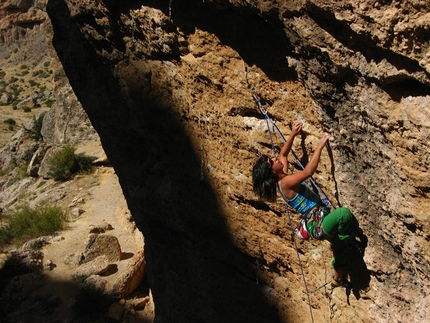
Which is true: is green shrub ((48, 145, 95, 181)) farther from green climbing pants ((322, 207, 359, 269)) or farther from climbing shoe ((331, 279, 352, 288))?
green climbing pants ((322, 207, 359, 269))

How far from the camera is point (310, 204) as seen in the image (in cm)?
306

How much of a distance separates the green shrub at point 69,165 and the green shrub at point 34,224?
1.99 metres

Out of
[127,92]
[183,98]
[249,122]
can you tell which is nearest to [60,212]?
[127,92]

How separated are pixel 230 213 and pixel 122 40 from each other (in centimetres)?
176

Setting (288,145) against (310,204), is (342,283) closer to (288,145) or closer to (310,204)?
(310,204)

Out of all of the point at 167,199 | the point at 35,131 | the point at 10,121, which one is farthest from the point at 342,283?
the point at 10,121

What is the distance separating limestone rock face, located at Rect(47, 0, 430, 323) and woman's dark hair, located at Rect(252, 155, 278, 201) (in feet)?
0.78

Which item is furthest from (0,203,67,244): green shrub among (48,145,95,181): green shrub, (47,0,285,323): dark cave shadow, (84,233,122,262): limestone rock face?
(47,0,285,323): dark cave shadow

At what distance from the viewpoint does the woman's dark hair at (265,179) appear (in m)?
3.04

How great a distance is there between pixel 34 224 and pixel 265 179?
8386 mm

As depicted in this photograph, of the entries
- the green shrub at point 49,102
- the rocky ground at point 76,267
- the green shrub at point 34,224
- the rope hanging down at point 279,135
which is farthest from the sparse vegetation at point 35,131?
the rope hanging down at point 279,135

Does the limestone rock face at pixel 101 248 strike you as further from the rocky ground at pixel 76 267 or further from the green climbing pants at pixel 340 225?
the green climbing pants at pixel 340 225

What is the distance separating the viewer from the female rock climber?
285 cm

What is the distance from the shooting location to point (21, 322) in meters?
7.33
